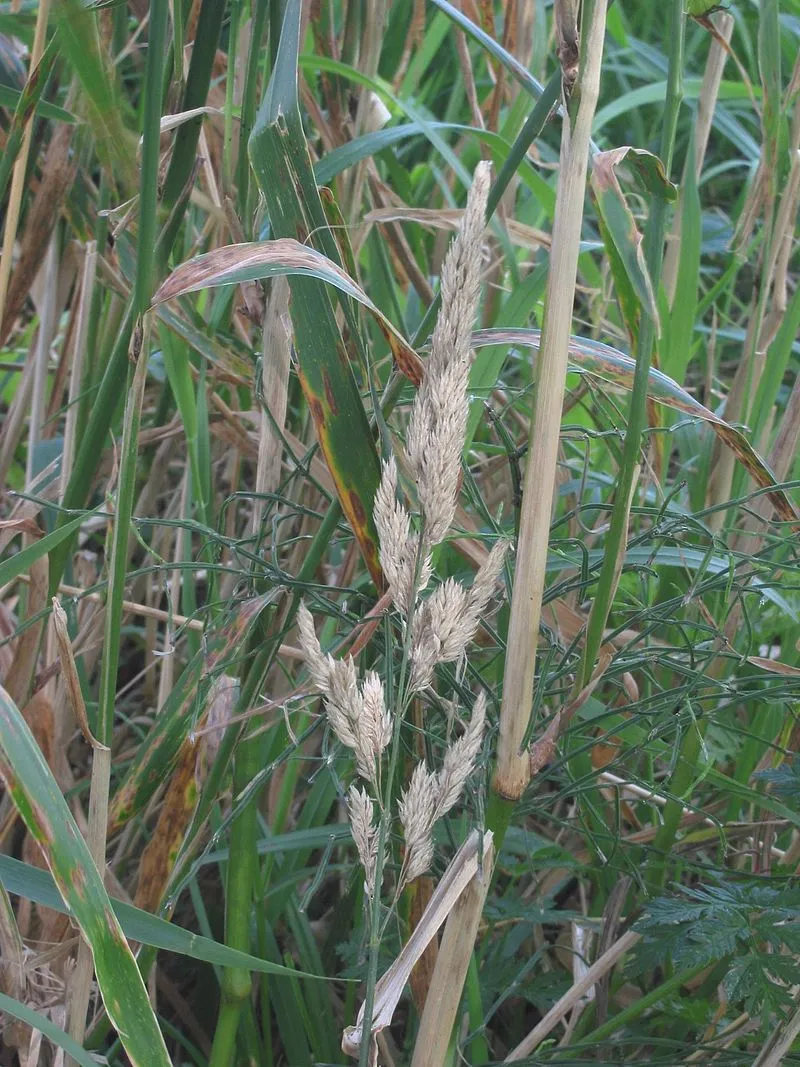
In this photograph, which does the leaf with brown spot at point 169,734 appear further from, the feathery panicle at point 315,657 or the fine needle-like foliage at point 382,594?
the feathery panicle at point 315,657

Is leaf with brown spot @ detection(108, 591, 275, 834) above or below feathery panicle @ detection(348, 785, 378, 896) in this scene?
below

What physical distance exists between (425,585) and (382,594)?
0.36ft

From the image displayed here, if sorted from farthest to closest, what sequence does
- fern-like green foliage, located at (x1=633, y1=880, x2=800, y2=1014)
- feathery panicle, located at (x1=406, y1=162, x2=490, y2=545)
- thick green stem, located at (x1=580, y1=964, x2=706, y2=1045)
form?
thick green stem, located at (x1=580, y1=964, x2=706, y2=1045), fern-like green foliage, located at (x1=633, y1=880, x2=800, y2=1014), feathery panicle, located at (x1=406, y1=162, x2=490, y2=545)

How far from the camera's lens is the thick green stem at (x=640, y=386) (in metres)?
0.50

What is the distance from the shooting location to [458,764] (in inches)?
19.1

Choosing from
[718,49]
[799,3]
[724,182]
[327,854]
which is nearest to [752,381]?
[718,49]

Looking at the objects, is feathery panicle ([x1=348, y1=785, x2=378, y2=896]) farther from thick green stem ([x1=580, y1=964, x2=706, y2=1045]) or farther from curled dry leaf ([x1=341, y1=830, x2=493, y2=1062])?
thick green stem ([x1=580, y1=964, x2=706, y2=1045])

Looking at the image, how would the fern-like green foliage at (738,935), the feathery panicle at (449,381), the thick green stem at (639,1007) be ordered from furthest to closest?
1. the thick green stem at (639,1007)
2. the fern-like green foliage at (738,935)
3. the feathery panicle at (449,381)

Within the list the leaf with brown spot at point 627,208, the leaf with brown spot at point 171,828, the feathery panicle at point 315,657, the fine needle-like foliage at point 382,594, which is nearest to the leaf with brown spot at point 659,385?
the fine needle-like foliage at point 382,594

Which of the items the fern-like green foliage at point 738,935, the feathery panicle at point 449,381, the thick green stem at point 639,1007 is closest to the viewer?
the feathery panicle at point 449,381

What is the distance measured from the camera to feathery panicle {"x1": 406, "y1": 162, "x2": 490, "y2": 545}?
441mm

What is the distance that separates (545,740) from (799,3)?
902 mm

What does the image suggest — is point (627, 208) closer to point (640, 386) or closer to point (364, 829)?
point (640, 386)

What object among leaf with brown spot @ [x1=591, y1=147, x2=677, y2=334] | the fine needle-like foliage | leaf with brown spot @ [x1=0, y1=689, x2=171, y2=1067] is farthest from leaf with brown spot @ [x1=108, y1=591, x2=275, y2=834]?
leaf with brown spot @ [x1=591, y1=147, x2=677, y2=334]
